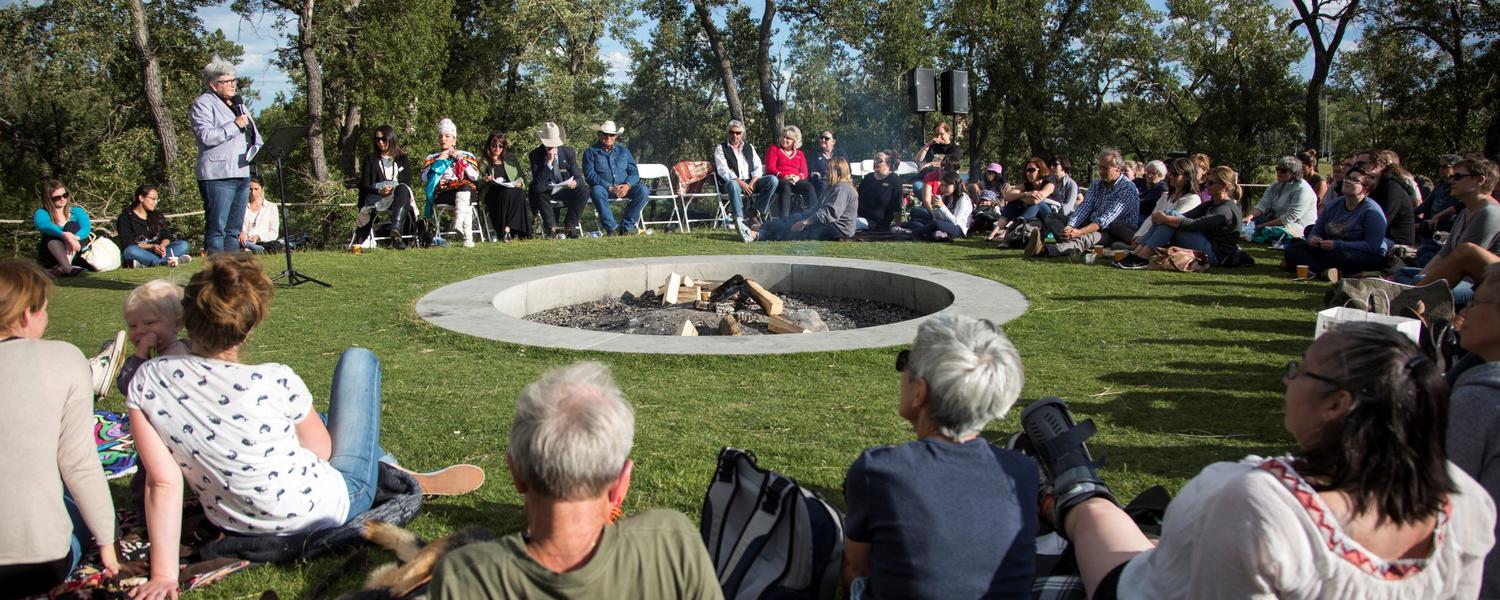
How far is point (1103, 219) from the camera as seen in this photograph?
425 inches

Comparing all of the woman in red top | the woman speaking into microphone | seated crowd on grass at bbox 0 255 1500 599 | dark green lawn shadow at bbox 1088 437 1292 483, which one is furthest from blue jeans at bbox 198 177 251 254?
dark green lawn shadow at bbox 1088 437 1292 483

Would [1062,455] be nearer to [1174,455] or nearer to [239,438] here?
[1174,455]

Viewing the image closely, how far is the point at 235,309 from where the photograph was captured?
9.77 ft

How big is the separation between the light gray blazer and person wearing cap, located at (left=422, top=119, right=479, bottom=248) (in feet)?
12.0

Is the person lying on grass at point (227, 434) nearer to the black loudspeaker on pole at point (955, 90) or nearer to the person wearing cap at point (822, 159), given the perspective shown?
the person wearing cap at point (822, 159)

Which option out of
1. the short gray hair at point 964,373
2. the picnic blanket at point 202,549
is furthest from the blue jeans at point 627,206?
the short gray hair at point 964,373

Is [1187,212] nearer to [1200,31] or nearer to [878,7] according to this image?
[878,7]

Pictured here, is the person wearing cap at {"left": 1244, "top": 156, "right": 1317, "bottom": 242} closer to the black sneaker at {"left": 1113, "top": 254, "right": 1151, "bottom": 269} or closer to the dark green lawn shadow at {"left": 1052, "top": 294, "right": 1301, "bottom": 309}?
the black sneaker at {"left": 1113, "top": 254, "right": 1151, "bottom": 269}

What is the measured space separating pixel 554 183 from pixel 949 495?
11.9m

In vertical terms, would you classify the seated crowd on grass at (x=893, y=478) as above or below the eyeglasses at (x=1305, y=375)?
below

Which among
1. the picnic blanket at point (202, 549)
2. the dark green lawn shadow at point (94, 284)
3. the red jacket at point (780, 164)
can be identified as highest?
the red jacket at point (780, 164)

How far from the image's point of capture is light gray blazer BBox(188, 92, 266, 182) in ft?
28.0

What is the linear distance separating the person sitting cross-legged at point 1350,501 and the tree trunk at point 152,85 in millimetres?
18478

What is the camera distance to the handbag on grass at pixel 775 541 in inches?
108
